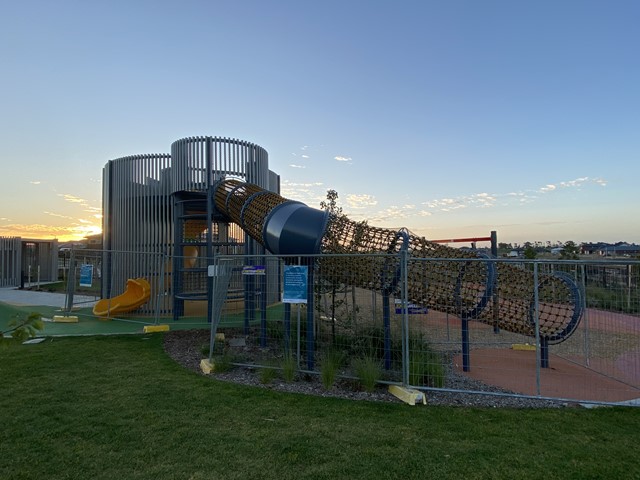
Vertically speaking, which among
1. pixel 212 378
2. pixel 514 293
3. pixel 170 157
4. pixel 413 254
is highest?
pixel 170 157

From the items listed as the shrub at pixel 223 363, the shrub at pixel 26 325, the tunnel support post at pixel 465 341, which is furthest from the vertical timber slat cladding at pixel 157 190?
the shrub at pixel 26 325

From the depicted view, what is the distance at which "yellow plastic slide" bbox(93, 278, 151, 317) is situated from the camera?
13.4m

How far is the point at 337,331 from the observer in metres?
8.44

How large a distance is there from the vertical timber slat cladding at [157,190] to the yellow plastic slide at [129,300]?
378 millimetres

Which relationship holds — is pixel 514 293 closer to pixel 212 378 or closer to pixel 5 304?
pixel 212 378

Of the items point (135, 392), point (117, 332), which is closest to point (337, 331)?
point (135, 392)

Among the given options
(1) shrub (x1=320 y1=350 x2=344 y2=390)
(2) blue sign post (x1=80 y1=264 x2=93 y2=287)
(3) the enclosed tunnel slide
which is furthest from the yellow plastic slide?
(1) shrub (x1=320 y1=350 x2=344 y2=390)

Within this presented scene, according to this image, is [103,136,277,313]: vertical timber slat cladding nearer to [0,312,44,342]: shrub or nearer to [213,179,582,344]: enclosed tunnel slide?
[213,179,582,344]: enclosed tunnel slide

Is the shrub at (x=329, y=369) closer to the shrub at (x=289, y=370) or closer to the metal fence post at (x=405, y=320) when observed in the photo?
the shrub at (x=289, y=370)

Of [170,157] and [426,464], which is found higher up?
[170,157]

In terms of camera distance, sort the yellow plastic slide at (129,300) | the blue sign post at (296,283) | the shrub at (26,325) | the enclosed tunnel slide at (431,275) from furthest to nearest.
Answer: the yellow plastic slide at (129,300) → the enclosed tunnel slide at (431,275) → the blue sign post at (296,283) → the shrub at (26,325)

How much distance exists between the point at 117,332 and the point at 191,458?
26.4 ft

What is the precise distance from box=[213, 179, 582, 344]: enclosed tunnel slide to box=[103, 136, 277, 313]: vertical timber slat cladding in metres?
6.09

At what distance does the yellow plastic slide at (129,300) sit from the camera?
13.4 meters
